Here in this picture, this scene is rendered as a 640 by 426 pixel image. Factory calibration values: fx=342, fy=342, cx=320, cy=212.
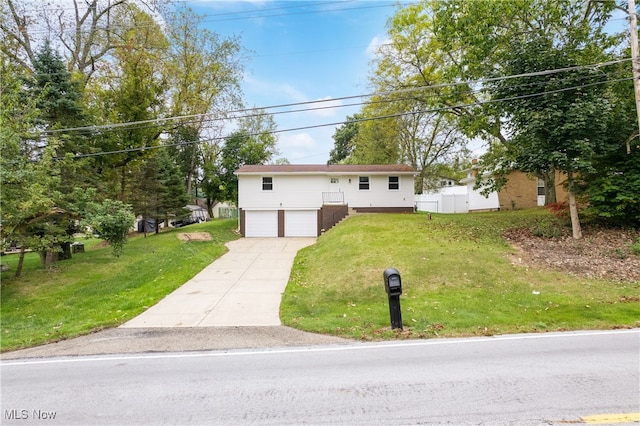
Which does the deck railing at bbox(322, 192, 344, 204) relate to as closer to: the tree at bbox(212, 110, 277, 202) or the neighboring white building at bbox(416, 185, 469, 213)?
the tree at bbox(212, 110, 277, 202)

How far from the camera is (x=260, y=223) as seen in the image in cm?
2298

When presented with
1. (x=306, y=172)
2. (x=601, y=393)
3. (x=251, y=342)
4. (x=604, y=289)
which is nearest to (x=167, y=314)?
(x=251, y=342)

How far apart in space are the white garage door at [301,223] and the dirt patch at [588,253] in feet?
41.0

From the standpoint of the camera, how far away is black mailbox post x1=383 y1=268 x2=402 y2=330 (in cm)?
611

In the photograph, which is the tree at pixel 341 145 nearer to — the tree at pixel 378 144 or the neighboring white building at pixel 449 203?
the tree at pixel 378 144

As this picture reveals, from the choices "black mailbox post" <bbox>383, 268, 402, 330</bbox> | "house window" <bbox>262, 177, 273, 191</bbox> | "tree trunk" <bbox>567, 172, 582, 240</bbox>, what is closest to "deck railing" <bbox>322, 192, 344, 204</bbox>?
"house window" <bbox>262, 177, 273, 191</bbox>

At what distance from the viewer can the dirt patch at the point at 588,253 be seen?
9305mm

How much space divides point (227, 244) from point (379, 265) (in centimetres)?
1104

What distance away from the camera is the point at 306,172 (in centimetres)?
2289

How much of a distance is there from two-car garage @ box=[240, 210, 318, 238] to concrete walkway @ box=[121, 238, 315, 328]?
7.35 metres

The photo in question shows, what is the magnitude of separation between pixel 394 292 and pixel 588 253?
8.33 m

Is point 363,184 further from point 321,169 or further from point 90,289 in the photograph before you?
point 90,289

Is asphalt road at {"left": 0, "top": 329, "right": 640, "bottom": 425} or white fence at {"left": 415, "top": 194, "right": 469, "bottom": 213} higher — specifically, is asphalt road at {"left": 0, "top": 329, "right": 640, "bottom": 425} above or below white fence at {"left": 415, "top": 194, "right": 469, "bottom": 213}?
below

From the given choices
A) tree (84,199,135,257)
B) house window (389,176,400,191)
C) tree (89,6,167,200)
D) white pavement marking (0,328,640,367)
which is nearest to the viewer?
white pavement marking (0,328,640,367)
